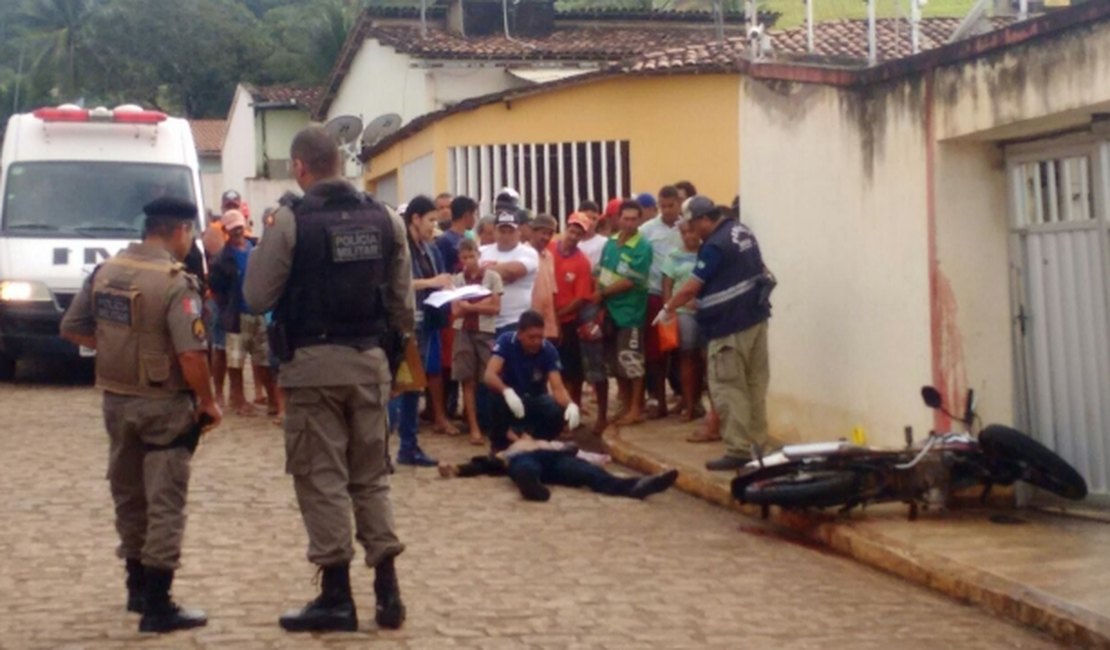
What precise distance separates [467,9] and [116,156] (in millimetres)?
17745

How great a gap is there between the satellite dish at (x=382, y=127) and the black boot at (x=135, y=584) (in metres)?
21.4

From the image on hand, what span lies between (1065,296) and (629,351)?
178 inches

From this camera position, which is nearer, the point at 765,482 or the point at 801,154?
the point at 765,482

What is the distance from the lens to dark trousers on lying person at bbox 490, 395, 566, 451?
11.7m

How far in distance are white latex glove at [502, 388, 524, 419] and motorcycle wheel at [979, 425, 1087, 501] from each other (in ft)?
10.4

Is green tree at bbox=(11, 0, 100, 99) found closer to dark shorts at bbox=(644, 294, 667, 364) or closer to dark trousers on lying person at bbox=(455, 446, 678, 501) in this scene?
dark shorts at bbox=(644, 294, 667, 364)

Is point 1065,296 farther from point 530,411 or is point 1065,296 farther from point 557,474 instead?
point 530,411

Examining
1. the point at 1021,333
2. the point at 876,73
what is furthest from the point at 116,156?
the point at 1021,333

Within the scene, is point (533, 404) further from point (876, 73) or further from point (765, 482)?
point (876, 73)

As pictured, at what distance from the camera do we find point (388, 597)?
733 cm

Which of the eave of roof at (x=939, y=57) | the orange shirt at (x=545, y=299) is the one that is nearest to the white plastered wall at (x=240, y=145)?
the orange shirt at (x=545, y=299)

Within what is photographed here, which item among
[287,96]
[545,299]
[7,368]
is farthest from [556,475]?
[287,96]

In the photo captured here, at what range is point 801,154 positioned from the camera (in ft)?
41.1

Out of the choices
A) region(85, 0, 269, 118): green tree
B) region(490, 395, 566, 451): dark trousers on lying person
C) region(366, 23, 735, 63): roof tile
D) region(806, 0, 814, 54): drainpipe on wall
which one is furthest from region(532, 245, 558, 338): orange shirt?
region(85, 0, 269, 118): green tree
